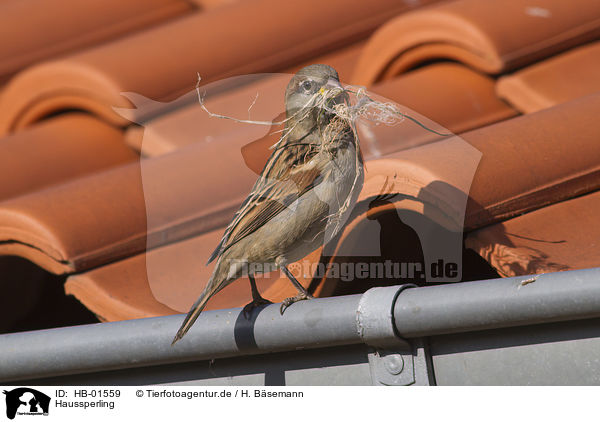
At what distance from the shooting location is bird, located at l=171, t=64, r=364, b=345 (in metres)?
1.68

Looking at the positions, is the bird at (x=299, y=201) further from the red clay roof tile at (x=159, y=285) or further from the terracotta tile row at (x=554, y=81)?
the terracotta tile row at (x=554, y=81)

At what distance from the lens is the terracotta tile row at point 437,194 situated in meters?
1.61

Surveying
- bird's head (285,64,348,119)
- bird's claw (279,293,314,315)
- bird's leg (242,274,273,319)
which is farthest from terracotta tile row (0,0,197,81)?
bird's claw (279,293,314,315)

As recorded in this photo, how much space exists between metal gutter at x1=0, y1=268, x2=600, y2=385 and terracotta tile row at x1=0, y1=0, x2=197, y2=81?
1.83m

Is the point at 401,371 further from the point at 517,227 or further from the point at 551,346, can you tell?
the point at 517,227

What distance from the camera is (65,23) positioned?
10.6 feet

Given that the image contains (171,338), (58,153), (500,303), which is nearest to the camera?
(500,303)

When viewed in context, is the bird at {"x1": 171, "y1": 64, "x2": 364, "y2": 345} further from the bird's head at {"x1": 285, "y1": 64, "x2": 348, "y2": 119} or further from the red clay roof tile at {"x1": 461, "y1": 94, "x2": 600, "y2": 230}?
the red clay roof tile at {"x1": 461, "y1": 94, "x2": 600, "y2": 230}

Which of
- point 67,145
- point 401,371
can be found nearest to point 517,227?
point 401,371

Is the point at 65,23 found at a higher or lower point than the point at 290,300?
higher

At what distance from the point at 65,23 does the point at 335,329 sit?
7.81 ft

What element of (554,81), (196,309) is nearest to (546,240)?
(196,309)

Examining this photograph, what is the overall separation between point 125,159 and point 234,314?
4.25ft
